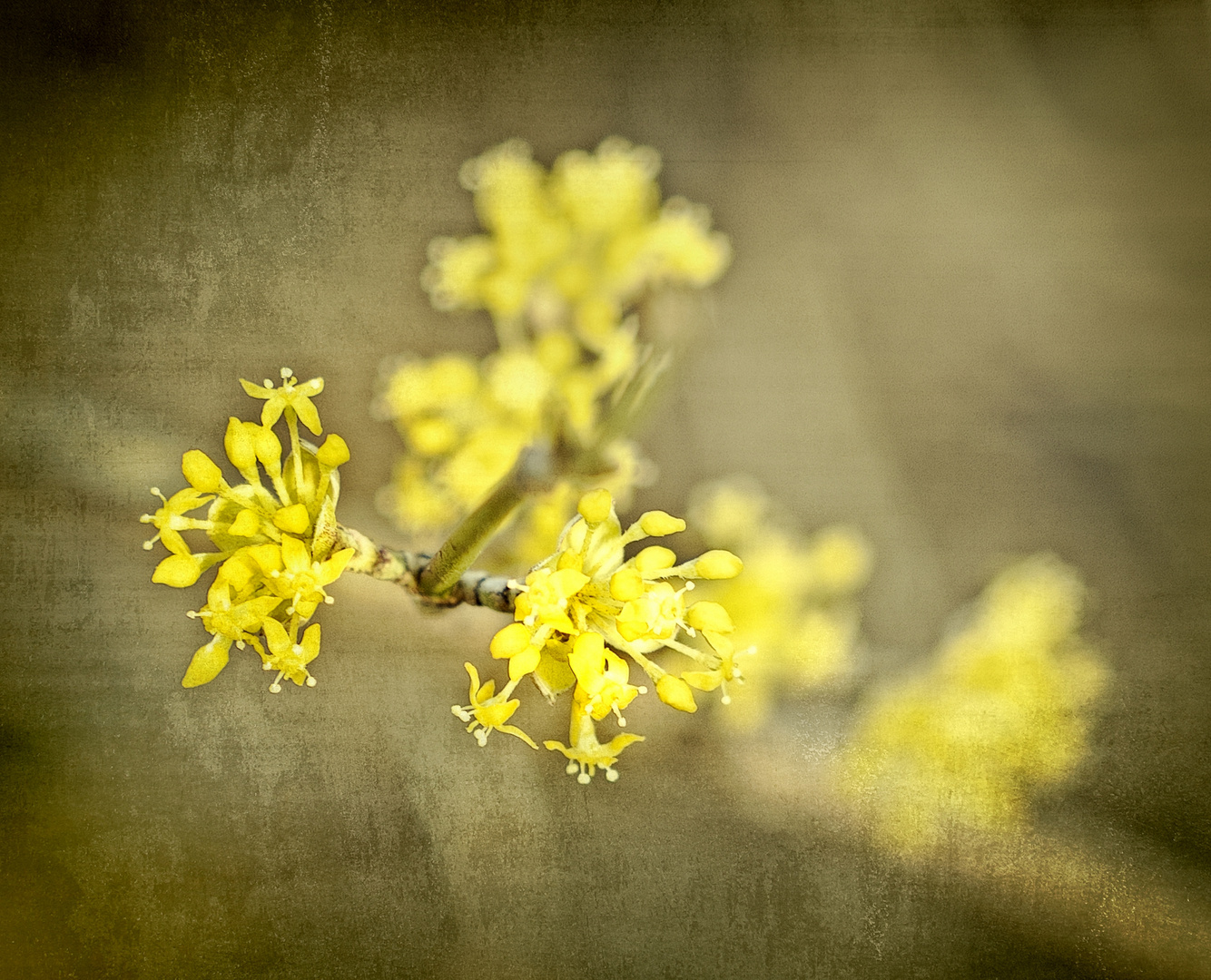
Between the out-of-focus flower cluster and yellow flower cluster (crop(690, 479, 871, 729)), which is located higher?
the out-of-focus flower cluster

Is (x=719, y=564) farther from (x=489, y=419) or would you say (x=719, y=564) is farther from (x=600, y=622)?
(x=489, y=419)

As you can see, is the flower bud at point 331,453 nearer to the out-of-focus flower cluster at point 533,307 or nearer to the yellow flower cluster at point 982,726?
the out-of-focus flower cluster at point 533,307

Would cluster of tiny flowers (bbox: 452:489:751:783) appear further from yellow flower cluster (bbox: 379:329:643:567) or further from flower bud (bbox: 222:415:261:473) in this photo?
flower bud (bbox: 222:415:261:473)

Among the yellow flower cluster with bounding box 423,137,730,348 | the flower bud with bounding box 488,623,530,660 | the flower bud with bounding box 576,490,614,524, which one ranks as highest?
the yellow flower cluster with bounding box 423,137,730,348

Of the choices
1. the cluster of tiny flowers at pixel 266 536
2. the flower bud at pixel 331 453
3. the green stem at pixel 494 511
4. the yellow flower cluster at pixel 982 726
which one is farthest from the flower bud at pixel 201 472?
the yellow flower cluster at pixel 982 726

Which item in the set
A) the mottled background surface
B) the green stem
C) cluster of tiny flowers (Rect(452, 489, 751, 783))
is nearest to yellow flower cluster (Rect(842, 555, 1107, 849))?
the mottled background surface

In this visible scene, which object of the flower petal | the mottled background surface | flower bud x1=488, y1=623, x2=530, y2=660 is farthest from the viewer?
the mottled background surface

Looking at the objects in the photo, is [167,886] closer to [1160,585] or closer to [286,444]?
[286,444]
